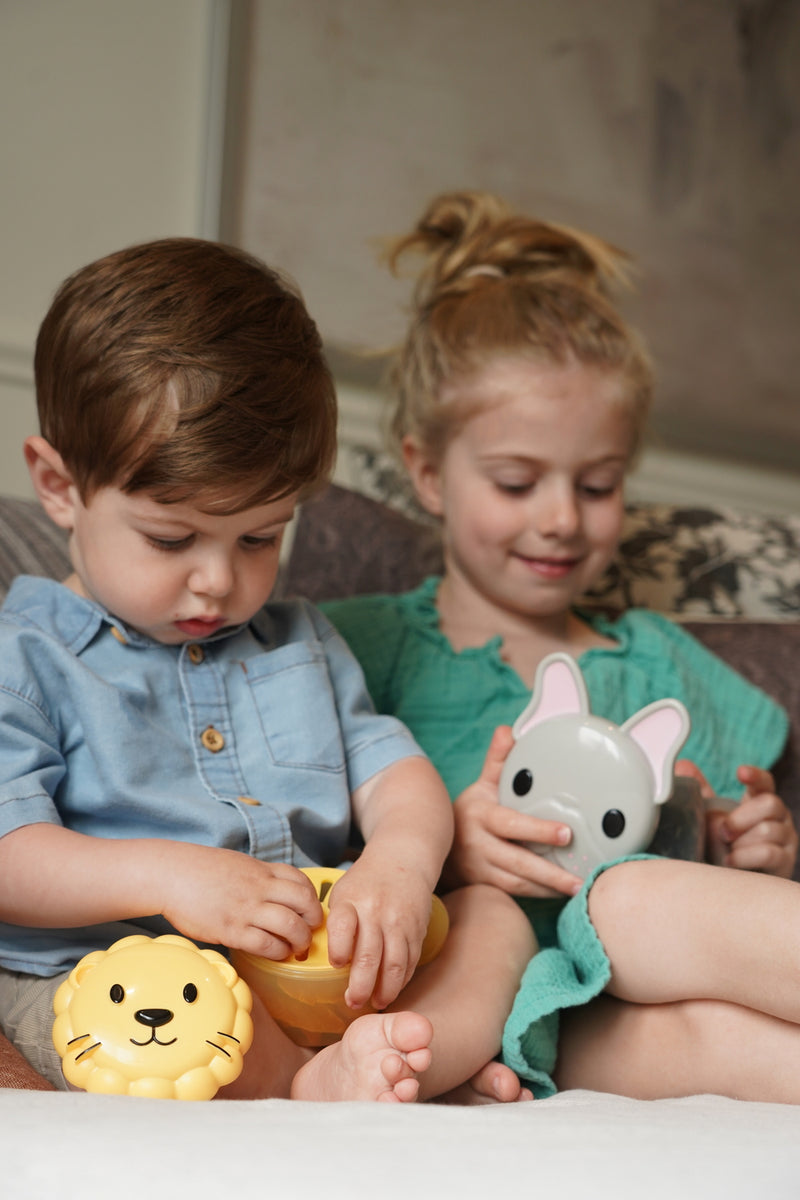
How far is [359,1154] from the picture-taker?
0.52m

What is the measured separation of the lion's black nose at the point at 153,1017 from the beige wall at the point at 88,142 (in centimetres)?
143

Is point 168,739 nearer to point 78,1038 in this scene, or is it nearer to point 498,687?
point 78,1038

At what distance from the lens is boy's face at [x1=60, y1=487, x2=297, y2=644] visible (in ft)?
2.91

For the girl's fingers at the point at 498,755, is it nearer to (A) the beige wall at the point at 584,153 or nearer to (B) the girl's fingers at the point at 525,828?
(B) the girl's fingers at the point at 525,828

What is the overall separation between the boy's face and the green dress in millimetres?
435

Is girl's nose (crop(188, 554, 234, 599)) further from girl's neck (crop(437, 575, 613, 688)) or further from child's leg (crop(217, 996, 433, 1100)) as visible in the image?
girl's neck (crop(437, 575, 613, 688))

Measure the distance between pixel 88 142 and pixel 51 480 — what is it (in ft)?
3.92

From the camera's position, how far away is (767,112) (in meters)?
2.72

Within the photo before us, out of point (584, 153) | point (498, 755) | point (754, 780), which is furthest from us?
point (584, 153)

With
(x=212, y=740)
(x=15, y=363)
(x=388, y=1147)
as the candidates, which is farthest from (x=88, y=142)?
(x=388, y=1147)

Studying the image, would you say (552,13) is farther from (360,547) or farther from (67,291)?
(67,291)

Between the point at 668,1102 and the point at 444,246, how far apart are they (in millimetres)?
1206

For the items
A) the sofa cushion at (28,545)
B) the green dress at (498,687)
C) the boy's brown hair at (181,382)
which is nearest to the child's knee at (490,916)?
the green dress at (498,687)

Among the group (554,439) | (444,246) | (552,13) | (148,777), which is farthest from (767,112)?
(148,777)
